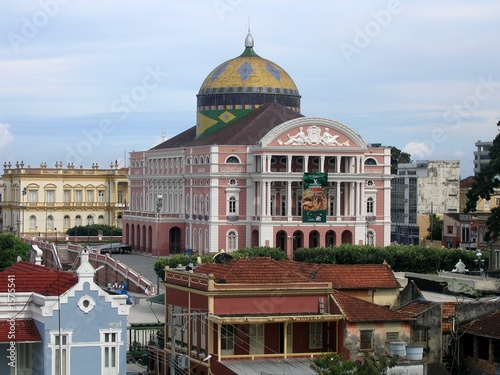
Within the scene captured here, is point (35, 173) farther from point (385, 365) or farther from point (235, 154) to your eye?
point (385, 365)

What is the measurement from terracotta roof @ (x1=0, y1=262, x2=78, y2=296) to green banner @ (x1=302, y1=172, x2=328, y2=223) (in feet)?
213

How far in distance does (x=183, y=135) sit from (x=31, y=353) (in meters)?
91.1

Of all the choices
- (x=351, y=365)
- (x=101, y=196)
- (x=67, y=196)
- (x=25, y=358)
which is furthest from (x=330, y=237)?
(x=25, y=358)

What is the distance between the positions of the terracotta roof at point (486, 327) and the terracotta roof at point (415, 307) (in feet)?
4.01

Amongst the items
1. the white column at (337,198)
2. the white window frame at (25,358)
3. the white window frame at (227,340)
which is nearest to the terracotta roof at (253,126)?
the white column at (337,198)

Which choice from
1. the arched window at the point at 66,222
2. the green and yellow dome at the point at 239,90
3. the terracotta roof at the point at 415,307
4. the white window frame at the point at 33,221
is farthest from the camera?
the arched window at the point at 66,222

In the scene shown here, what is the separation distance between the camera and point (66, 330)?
39438 millimetres

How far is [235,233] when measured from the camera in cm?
10862

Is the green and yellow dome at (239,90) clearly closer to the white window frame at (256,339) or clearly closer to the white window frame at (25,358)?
the white window frame at (256,339)

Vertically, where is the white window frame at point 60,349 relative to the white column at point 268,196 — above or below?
below

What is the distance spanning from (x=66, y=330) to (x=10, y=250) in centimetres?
5732

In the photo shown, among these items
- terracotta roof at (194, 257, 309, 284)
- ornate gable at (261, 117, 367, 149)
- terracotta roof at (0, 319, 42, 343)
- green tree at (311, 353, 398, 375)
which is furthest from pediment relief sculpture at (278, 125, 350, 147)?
terracotta roof at (0, 319, 42, 343)

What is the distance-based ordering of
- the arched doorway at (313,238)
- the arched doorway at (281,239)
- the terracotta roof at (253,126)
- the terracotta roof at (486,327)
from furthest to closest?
the terracotta roof at (253,126), the arched doorway at (313,238), the arched doorway at (281,239), the terracotta roof at (486,327)

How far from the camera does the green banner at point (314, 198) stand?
352ft
